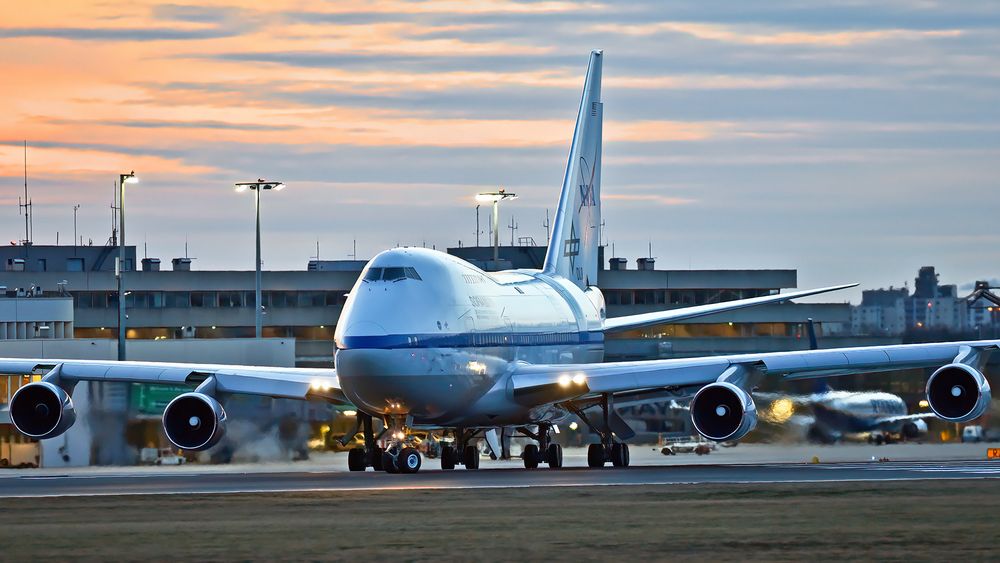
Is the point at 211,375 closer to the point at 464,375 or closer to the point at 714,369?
the point at 464,375

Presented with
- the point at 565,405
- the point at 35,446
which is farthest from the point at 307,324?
the point at 565,405

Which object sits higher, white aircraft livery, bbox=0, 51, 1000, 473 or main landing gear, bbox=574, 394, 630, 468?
white aircraft livery, bbox=0, 51, 1000, 473

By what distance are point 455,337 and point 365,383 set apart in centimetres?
294

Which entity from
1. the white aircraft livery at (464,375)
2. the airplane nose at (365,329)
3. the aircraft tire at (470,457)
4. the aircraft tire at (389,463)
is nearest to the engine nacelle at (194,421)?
the white aircraft livery at (464,375)

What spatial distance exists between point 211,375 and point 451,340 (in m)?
6.86

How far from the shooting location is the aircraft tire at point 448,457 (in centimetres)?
4731

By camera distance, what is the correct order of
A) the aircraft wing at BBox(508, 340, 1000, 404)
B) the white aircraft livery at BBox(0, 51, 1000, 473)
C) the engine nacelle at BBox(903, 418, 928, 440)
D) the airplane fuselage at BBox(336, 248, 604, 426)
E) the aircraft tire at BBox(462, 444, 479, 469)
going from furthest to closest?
1. the engine nacelle at BBox(903, 418, 928, 440)
2. the aircraft tire at BBox(462, 444, 479, 469)
3. the aircraft wing at BBox(508, 340, 1000, 404)
4. the white aircraft livery at BBox(0, 51, 1000, 473)
5. the airplane fuselage at BBox(336, 248, 604, 426)

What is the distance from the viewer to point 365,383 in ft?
139

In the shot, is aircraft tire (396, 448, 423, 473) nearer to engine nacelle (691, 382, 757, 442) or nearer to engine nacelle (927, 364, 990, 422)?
engine nacelle (691, 382, 757, 442)

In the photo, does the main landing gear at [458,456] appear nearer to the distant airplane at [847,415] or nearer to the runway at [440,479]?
the runway at [440,479]

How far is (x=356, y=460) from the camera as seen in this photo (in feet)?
150

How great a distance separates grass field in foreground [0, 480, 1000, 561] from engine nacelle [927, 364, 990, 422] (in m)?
9.35

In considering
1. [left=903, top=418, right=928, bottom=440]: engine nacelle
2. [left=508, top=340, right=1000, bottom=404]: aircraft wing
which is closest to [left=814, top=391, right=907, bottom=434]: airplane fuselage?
[left=903, top=418, right=928, bottom=440]: engine nacelle

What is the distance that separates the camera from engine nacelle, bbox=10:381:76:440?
4647 centimetres
